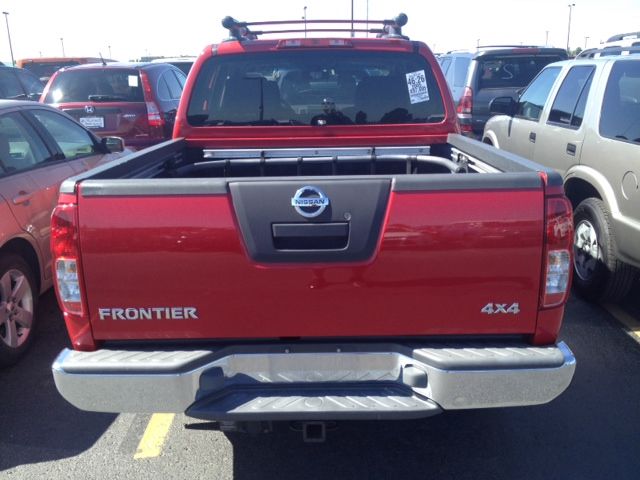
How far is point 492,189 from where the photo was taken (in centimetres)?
244

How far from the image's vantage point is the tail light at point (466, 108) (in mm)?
10031

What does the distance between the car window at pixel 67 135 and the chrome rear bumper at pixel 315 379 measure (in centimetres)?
324

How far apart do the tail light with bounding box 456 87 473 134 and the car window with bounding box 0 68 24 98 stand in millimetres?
8419

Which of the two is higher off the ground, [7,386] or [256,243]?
[256,243]

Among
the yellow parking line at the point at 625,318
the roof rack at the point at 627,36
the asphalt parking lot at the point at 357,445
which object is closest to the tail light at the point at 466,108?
the roof rack at the point at 627,36

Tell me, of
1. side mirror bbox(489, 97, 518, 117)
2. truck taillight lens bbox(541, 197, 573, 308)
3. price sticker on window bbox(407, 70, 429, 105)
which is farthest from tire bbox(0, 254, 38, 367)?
side mirror bbox(489, 97, 518, 117)

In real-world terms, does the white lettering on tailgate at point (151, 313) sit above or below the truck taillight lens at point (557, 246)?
below

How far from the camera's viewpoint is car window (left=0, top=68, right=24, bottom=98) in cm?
1209

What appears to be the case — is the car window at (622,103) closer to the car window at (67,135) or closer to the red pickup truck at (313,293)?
the red pickup truck at (313,293)

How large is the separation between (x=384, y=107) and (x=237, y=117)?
1.03 meters

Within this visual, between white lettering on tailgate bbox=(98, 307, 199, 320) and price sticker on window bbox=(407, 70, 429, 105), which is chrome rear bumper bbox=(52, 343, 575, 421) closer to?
white lettering on tailgate bbox=(98, 307, 199, 320)

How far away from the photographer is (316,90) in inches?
171

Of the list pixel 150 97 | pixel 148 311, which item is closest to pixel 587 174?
pixel 148 311

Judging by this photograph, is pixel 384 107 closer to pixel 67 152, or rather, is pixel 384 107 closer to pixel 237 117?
pixel 237 117
